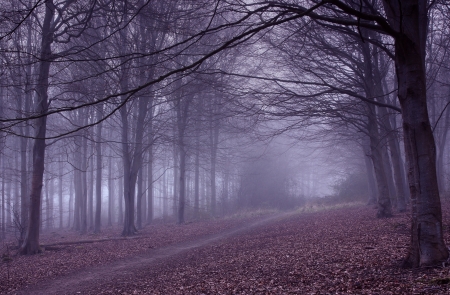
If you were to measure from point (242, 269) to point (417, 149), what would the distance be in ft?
13.1

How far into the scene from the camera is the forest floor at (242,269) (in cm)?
523

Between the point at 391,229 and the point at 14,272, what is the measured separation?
32.7 feet

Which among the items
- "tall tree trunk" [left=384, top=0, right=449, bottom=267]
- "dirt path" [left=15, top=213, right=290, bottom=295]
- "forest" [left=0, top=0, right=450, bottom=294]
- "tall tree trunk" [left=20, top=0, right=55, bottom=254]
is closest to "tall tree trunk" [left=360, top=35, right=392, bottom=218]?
"forest" [left=0, top=0, right=450, bottom=294]

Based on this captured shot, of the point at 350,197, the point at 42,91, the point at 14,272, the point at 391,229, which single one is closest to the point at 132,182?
the point at 42,91

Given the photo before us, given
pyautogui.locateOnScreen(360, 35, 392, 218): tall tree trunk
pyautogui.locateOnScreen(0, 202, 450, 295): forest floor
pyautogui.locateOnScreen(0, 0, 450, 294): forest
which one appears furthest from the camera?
pyautogui.locateOnScreen(360, 35, 392, 218): tall tree trunk

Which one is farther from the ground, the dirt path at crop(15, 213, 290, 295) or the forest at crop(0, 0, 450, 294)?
the forest at crop(0, 0, 450, 294)

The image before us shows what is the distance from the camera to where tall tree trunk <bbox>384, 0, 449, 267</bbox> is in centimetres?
548

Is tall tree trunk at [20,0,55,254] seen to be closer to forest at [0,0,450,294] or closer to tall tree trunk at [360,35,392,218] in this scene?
forest at [0,0,450,294]

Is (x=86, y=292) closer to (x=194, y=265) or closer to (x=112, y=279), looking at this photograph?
(x=112, y=279)

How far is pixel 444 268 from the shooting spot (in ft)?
16.7

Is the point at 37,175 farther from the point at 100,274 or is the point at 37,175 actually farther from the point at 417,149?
the point at 417,149

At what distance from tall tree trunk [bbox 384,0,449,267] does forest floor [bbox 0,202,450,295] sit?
34 cm

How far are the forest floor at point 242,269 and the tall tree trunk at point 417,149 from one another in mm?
338

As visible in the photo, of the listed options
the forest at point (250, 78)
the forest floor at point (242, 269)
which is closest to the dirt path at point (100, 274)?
the forest floor at point (242, 269)
